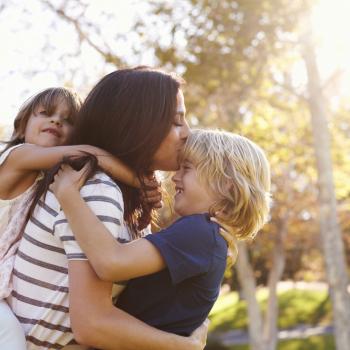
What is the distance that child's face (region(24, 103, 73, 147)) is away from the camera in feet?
9.55

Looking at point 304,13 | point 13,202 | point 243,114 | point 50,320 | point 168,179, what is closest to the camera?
point 50,320

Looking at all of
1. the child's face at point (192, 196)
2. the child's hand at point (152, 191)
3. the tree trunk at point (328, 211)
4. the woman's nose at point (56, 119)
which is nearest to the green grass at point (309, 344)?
the tree trunk at point (328, 211)

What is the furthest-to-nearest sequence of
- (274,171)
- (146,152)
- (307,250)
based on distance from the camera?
(307,250) < (274,171) < (146,152)

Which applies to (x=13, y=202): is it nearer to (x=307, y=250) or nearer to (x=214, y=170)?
(x=214, y=170)

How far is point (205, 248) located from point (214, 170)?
1.13ft

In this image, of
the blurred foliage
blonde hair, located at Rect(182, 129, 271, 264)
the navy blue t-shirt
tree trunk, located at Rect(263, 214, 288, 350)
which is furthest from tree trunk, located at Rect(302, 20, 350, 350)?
the navy blue t-shirt

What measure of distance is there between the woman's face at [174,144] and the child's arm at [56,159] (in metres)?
0.10

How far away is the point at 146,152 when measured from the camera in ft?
7.82

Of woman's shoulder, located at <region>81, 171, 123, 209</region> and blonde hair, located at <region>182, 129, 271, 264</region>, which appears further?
blonde hair, located at <region>182, 129, 271, 264</region>

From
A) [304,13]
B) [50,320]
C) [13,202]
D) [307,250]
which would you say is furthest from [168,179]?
[307,250]

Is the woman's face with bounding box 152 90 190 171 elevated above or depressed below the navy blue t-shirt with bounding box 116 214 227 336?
above

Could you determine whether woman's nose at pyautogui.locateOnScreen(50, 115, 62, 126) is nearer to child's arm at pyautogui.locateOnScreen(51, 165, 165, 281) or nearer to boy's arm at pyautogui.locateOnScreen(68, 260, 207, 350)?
child's arm at pyautogui.locateOnScreen(51, 165, 165, 281)

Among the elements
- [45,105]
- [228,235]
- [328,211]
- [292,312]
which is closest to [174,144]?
[228,235]

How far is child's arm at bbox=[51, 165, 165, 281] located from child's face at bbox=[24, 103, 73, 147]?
0.76 meters
